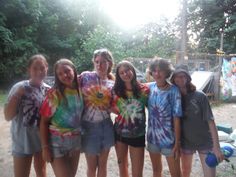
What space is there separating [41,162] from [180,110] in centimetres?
147

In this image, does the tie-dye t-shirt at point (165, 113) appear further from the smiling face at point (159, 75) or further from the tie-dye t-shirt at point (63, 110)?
the tie-dye t-shirt at point (63, 110)

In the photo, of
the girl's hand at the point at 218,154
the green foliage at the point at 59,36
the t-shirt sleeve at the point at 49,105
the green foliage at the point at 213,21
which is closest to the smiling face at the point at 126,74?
the t-shirt sleeve at the point at 49,105

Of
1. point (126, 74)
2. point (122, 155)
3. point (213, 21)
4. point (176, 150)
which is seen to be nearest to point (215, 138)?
point (176, 150)

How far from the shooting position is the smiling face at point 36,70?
8.09 ft

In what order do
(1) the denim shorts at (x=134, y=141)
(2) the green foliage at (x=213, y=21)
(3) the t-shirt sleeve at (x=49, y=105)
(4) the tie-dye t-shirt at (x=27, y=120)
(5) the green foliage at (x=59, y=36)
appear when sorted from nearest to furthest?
(3) the t-shirt sleeve at (x=49, y=105)
(4) the tie-dye t-shirt at (x=27, y=120)
(1) the denim shorts at (x=134, y=141)
(5) the green foliage at (x=59, y=36)
(2) the green foliage at (x=213, y=21)

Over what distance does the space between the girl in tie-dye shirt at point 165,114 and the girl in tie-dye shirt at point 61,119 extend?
0.72 m

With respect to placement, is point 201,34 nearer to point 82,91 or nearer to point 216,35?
point 216,35

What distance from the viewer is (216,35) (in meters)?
15.7

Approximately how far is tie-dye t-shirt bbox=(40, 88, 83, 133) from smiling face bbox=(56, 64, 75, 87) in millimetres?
76

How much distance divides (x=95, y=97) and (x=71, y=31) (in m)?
17.9

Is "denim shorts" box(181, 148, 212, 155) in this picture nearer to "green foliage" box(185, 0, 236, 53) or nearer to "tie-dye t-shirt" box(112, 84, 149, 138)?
"tie-dye t-shirt" box(112, 84, 149, 138)

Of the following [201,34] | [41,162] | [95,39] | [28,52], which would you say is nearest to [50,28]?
[28,52]

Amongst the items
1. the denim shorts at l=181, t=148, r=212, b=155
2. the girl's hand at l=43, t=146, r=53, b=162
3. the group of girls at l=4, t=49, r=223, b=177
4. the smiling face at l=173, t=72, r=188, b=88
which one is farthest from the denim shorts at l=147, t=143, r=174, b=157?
the girl's hand at l=43, t=146, r=53, b=162

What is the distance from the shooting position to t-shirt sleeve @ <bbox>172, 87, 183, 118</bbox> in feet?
8.30
